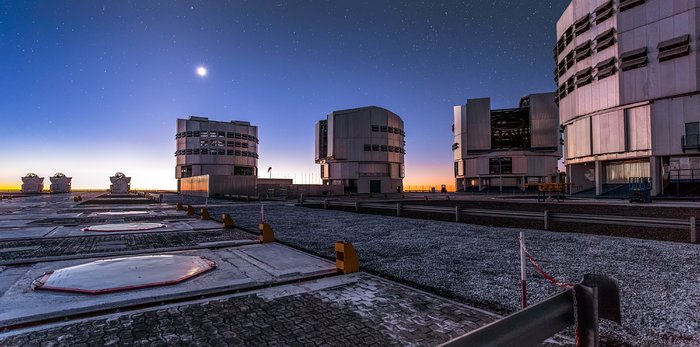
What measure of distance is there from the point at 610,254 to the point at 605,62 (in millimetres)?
40701

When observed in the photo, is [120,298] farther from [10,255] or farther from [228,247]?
[10,255]

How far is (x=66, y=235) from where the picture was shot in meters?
A: 12.3

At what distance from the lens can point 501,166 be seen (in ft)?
236

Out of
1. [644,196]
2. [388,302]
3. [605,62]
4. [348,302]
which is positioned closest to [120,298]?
[348,302]

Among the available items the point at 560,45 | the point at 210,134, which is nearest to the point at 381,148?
the point at 560,45

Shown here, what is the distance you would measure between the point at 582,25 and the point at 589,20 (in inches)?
47.0

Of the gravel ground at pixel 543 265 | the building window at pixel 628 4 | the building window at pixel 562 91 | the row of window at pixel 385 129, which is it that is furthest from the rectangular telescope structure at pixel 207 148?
the gravel ground at pixel 543 265

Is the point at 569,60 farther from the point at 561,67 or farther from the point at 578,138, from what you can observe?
the point at 578,138

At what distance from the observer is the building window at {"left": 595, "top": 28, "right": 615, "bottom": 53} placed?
126 feet

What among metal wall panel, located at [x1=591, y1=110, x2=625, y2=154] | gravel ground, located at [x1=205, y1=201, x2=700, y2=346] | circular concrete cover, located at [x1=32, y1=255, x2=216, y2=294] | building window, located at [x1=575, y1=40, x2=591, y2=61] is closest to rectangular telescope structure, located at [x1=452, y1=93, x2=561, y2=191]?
building window, located at [x1=575, y1=40, x2=591, y2=61]

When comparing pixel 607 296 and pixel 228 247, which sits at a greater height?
pixel 607 296

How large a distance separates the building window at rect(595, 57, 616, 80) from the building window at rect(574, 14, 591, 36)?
632cm

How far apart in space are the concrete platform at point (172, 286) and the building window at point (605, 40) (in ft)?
153

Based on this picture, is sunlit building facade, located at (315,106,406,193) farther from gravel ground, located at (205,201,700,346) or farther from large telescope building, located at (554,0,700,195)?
gravel ground, located at (205,201,700,346)
